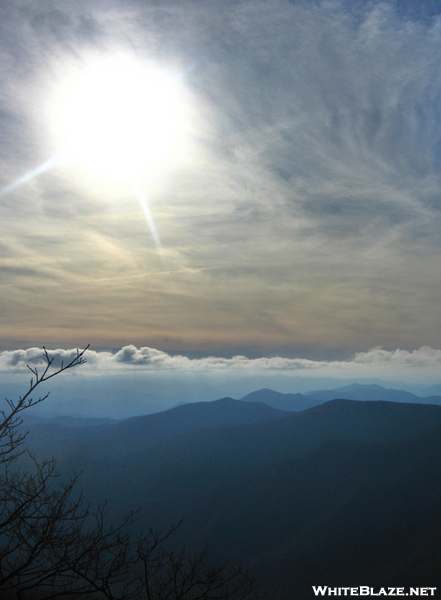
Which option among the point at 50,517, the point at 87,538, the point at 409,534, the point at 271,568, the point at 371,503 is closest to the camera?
the point at 50,517

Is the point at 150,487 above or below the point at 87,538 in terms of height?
below

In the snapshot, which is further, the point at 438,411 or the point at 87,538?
the point at 438,411

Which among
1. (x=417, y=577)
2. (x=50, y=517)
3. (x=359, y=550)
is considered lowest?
(x=359, y=550)

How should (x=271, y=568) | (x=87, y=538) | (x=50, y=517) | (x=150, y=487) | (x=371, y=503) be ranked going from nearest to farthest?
(x=50, y=517), (x=87, y=538), (x=271, y=568), (x=371, y=503), (x=150, y=487)

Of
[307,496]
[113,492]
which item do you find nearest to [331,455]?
[307,496]

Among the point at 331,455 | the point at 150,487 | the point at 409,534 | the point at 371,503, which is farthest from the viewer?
the point at 150,487

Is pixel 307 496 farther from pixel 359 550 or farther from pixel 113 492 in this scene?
pixel 113 492

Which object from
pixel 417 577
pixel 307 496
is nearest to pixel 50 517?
pixel 417 577

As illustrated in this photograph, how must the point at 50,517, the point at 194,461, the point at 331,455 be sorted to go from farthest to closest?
the point at 194,461 < the point at 331,455 < the point at 50,517

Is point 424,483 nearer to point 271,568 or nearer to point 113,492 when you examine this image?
point 271,568
